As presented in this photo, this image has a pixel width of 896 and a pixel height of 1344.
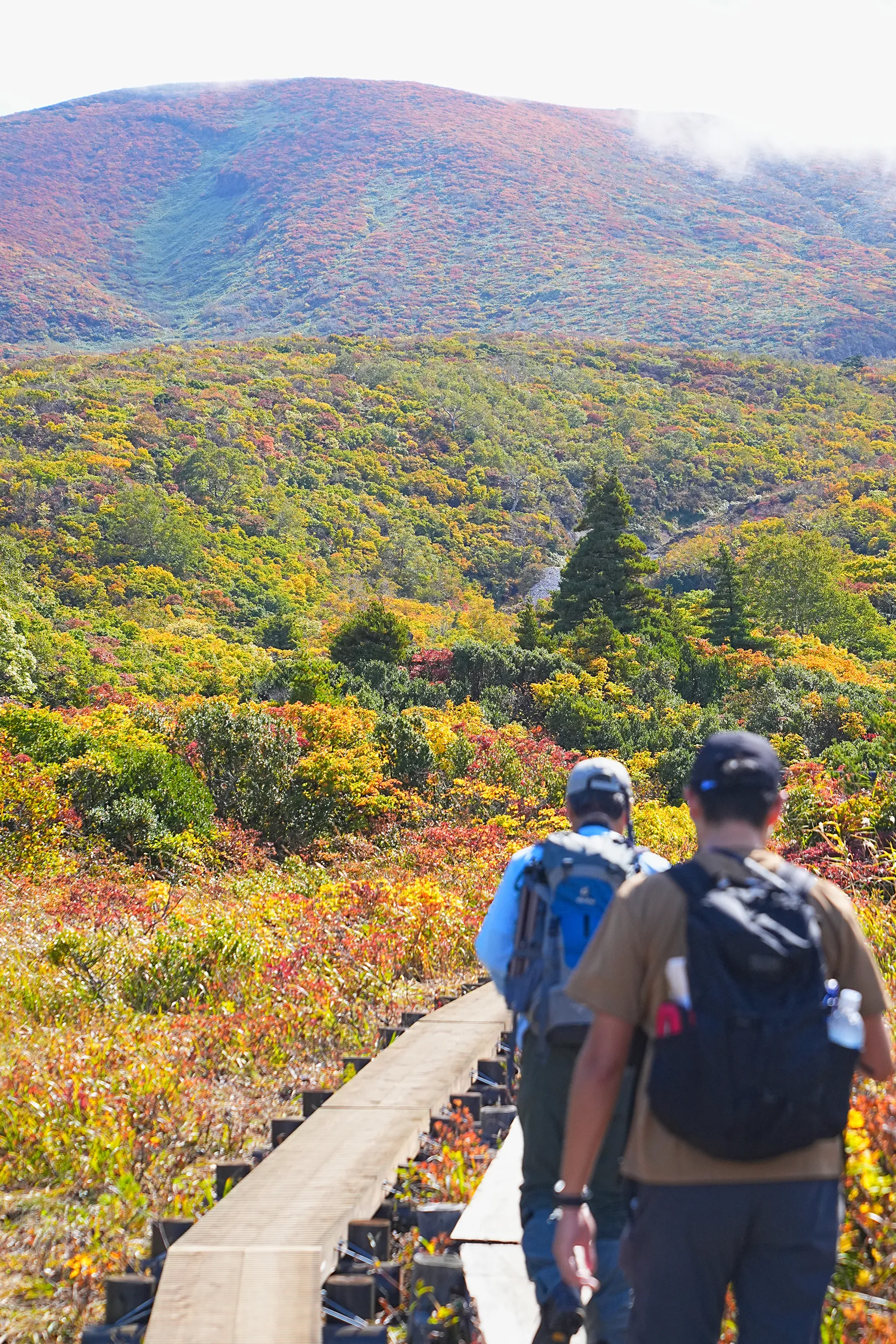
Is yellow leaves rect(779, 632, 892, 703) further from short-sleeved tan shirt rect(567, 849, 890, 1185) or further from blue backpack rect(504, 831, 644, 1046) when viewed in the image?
Result: short-sleeved tan shirt rect(567, 849, 890, 1185)

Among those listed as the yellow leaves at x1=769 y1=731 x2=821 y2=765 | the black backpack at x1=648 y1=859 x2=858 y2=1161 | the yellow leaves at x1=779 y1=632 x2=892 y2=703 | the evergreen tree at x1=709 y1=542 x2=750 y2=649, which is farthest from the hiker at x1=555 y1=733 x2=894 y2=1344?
the evergreen tree at x1=709 y1=542 x2=750 y2=649

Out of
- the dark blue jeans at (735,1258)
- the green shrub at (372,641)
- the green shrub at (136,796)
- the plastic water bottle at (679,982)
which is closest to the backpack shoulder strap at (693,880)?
the plastic water bottle at (679,982)

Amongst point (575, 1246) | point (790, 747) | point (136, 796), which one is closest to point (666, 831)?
point (790, 747)

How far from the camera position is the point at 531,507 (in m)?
53.1

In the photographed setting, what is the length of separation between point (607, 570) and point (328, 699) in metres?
10.8

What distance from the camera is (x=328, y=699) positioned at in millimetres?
17922

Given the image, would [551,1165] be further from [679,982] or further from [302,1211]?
[302,1211]

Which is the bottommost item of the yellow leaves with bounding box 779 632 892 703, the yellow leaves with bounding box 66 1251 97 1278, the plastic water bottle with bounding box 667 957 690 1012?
the yellow leaves with bounding box 779 632 892 703

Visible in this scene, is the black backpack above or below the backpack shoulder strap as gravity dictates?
below

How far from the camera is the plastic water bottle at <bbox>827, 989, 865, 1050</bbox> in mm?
1905

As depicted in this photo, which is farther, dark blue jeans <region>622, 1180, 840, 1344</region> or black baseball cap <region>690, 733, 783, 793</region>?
black baseball cap <region>690, 733, 783, 793</region>

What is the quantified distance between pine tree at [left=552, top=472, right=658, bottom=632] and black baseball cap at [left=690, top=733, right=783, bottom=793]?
24167 millimetres

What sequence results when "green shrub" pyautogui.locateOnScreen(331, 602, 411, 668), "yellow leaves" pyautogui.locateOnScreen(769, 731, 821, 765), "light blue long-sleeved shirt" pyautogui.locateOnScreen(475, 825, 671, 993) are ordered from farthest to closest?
1. "green shrub" pyautogui.locateOnScreen(331, 602, 411, 668)
2. "yellow leaves" pyautogui.locateOnScreen(769, 731, 821, 765)
3. "light blue long-sleeved shirt" pyautogui.locateOnScreen(475, 825, 671, 993)

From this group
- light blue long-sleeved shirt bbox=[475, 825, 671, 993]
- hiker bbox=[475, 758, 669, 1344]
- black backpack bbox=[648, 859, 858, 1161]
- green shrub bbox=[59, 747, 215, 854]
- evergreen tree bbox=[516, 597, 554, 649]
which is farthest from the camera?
evergreen tree bbox=[516, 597, 554, 649]
